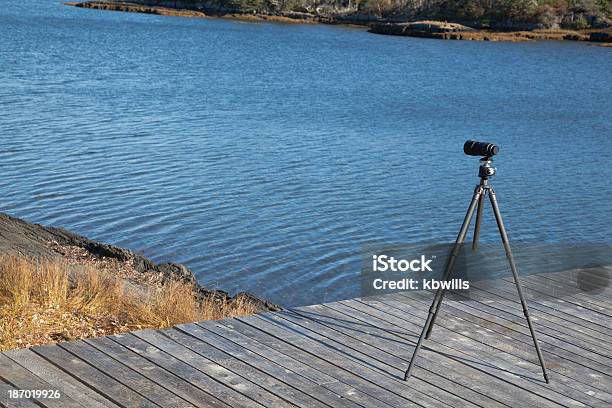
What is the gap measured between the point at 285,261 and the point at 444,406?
25.0ft

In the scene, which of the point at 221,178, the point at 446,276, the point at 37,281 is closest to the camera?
the point at 446,276

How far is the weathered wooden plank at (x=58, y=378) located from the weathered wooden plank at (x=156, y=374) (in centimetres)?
36

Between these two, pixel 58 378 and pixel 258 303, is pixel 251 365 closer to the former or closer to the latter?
pixel 58 378

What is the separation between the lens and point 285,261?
41.9 feet

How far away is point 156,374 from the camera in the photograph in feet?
17.8

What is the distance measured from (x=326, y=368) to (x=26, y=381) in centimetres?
172

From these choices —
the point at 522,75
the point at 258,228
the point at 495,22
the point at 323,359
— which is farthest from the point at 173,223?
the point at 495,22

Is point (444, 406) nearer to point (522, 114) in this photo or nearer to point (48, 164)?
point (48, 164)

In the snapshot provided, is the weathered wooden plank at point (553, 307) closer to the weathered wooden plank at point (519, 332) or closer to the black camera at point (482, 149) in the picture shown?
the weathered wooden plank at point (519, 332)

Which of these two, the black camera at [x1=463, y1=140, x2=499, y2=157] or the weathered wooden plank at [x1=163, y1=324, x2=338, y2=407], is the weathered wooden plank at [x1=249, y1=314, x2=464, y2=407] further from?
the black camera at [x1=463, y1=140, x2=499, y2=157]

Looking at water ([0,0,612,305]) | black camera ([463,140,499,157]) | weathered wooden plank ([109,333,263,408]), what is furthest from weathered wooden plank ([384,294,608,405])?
Answer: water ([0,0,612,305])

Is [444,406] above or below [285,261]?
above

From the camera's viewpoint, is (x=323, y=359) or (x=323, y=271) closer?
(x=323, y=359)

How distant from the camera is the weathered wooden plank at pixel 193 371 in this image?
518cm
